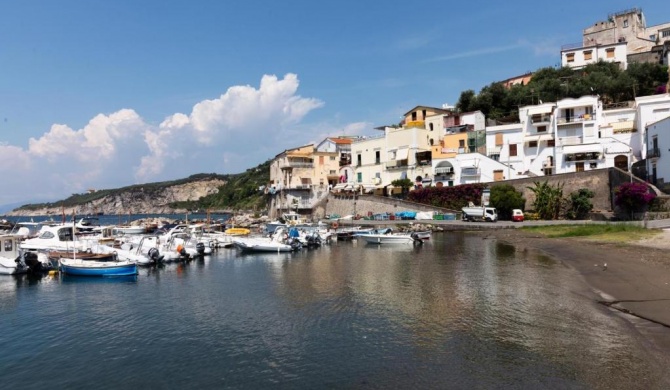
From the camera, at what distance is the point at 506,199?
5319 cm

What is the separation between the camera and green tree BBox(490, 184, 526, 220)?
5312 cm

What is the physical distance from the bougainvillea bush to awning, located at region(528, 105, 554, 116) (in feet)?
60.7

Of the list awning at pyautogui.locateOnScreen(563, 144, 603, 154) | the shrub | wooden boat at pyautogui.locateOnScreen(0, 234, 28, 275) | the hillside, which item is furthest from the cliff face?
wooden boat at pyautogui.locateOnScreen(0, 234, 28, 275)

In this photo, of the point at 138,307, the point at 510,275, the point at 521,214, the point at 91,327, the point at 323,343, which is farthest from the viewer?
the point at 521,214

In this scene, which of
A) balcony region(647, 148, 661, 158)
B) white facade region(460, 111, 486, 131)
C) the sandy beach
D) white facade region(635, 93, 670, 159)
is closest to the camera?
the sandy beach

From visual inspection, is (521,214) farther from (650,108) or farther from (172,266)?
(172,266)

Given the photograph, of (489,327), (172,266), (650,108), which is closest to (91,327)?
(489,327)

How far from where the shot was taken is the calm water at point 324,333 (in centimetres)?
1166

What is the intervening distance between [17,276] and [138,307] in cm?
1292

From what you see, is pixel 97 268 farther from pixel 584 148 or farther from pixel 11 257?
pixel 584 148

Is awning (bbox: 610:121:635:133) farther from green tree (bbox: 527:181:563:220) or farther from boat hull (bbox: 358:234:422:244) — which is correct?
boat hull (bbox: 358:234:422:244)

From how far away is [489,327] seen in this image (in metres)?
15.3

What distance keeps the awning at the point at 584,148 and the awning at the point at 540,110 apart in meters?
6.07

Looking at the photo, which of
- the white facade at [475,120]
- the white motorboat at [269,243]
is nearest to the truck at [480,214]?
the white facade at [475,120]
